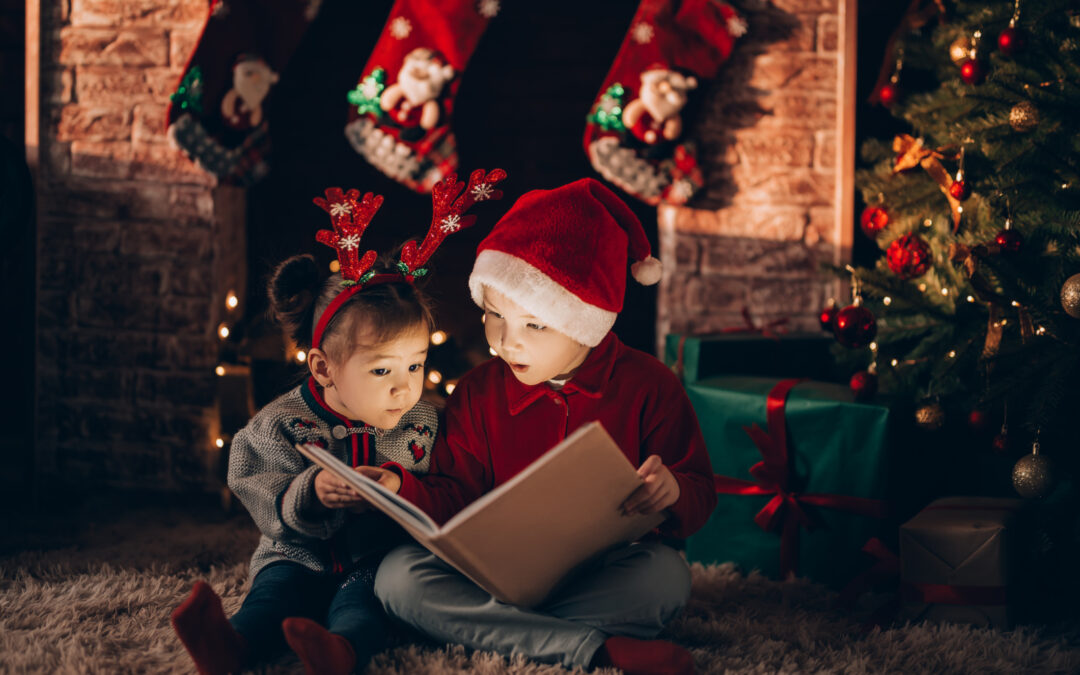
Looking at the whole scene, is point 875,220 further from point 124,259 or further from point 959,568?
point 124,259

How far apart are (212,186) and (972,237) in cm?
178

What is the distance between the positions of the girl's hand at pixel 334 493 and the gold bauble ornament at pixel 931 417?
1.06 metres

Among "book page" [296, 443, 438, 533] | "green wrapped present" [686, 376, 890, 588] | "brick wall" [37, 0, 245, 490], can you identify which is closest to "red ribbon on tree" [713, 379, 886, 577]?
"green wrapped present" [686, 376, 890, 588]

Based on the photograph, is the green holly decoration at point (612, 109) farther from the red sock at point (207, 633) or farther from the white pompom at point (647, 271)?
the red sock at point (207, 633)

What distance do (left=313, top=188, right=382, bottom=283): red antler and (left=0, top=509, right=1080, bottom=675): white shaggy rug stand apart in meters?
0.59

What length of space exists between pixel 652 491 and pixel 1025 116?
3.23ft

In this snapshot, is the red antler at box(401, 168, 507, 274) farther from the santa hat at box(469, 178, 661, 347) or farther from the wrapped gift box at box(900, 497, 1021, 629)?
the wrapped gift box at box(900, 497, 1021, 629)

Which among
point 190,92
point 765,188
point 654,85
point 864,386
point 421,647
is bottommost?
point 421,647

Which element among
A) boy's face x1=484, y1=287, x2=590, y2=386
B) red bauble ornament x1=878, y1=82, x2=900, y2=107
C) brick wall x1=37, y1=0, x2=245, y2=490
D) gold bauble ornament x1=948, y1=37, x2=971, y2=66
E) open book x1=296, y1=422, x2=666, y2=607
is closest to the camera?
open book x1=296, y1=422, x2=666, y2=607

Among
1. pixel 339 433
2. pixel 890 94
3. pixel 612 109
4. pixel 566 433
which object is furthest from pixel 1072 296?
pixel 339 433

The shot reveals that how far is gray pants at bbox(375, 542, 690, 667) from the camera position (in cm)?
131

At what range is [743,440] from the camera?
5.91 ft

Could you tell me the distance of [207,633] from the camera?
1195mm

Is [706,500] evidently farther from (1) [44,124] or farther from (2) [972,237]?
(1) [44,124]
